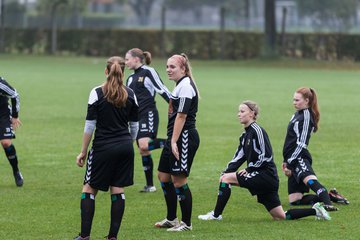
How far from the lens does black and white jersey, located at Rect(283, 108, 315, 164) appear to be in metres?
11.4

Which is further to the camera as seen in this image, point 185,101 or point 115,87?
point 185,101

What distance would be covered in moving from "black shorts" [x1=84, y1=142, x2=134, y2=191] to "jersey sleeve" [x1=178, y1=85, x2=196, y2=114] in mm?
885

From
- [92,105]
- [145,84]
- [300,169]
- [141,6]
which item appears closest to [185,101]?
[92,105]

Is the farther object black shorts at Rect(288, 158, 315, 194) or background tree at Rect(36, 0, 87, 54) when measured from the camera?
background tree at Rect(36, 0, 87, 54)

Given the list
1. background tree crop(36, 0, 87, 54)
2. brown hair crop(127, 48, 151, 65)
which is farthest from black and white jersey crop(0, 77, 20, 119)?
background tree crop(36, 0, 87, 54)

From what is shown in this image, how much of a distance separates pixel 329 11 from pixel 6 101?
8002 centimetres

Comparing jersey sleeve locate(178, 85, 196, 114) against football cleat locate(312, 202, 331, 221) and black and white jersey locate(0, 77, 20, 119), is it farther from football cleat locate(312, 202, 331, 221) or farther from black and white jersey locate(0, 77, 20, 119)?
black and white jersey locate(0, 77, 20, 119)

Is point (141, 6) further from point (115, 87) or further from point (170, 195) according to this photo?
point (115, 87)

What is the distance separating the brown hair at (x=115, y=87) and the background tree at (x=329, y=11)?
75.0m

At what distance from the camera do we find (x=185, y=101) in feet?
32.9

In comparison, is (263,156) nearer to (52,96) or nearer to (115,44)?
(52,96)

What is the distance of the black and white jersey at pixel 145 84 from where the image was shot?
13.2m

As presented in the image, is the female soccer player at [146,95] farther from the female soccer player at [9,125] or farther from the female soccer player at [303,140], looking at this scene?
the female soccer player at [303,140]

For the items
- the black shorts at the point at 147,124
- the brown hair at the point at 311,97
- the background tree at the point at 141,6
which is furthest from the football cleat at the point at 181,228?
the background tree at the point at 141,6
